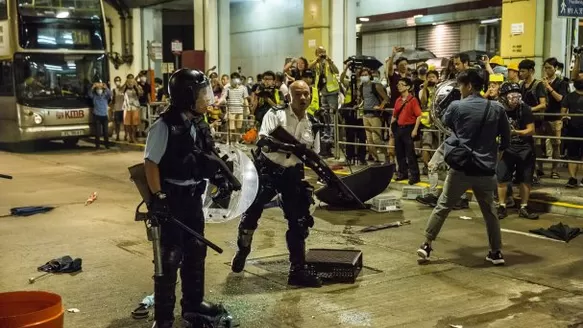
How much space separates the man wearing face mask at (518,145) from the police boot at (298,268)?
13.5 ft

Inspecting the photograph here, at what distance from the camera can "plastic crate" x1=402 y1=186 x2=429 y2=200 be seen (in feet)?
37.7

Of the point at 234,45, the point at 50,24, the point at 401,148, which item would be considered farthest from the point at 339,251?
the point at 234,45

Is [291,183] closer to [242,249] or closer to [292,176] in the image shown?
[292,176]

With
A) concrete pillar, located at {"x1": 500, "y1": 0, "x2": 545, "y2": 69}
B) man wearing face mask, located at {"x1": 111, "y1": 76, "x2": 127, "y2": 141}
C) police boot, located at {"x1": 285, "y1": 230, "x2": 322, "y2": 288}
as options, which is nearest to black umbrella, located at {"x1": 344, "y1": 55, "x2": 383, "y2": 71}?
concrete pillar, located at {"x1": 500, "y1": 0, "x2": 545, "y2": 69}

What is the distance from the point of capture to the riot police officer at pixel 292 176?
661 centimetres

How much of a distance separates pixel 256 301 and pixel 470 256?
2792mm

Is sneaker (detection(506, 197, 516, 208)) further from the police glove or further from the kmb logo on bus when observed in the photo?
the kmb logo on bus

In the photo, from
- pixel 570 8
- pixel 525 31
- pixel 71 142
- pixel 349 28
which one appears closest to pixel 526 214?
pixel 570 8

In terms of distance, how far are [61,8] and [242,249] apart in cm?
1406

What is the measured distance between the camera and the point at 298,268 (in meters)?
6.70

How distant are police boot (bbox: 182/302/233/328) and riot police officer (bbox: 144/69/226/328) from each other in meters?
0.30

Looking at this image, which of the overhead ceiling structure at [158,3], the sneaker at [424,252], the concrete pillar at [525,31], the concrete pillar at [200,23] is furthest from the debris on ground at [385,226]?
the overhead ceiling structure at [158,3]

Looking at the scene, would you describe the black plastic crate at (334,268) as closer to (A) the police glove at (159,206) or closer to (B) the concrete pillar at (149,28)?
(A) the police glove at (159,206)

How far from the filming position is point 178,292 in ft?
21.4
